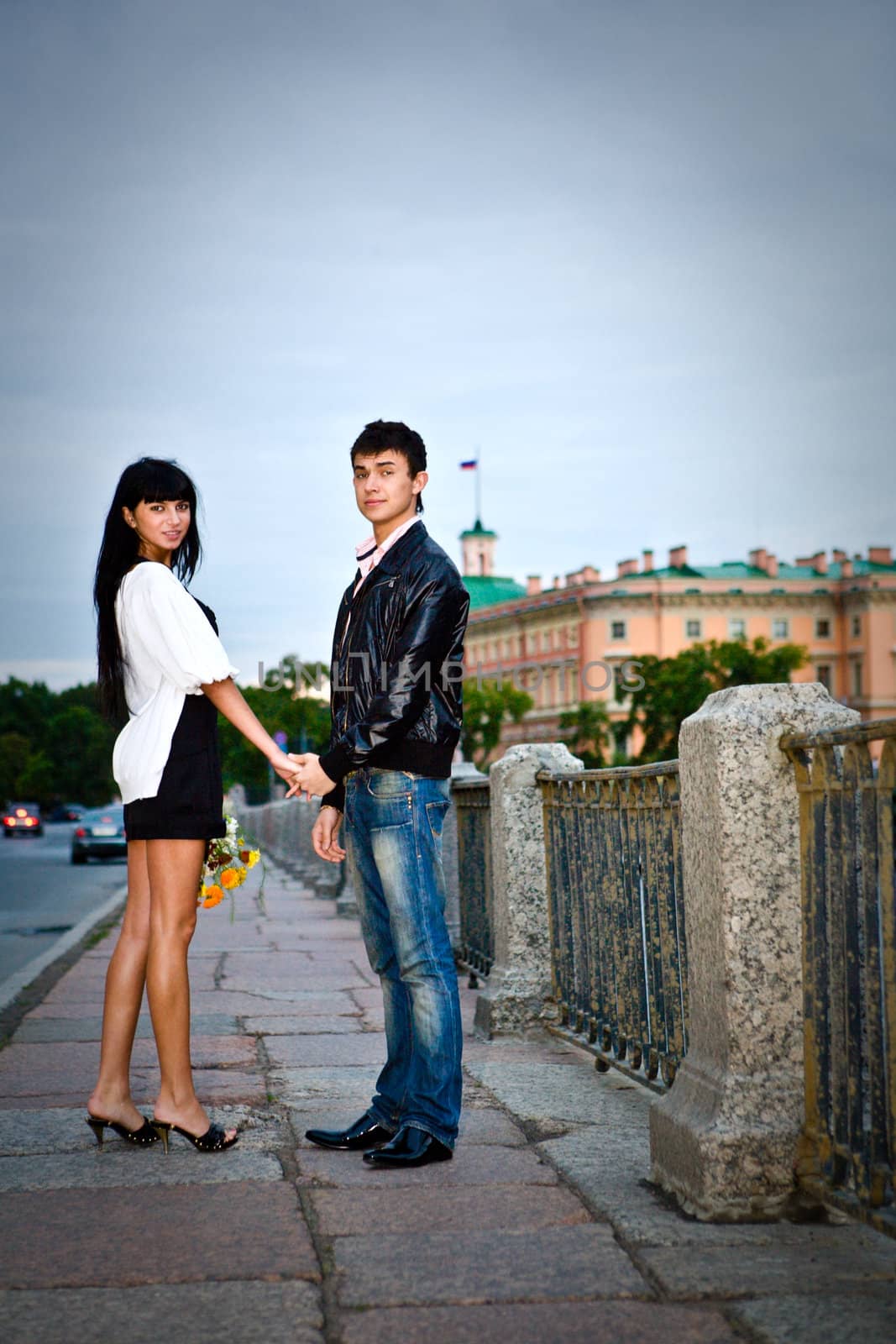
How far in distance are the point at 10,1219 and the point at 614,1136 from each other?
5.40ft

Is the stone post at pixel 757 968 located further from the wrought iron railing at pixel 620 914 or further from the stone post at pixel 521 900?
the stone post at pixel 521 900

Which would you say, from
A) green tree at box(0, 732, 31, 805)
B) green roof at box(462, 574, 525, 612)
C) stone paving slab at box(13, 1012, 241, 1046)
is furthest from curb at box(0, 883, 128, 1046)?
green tree at box(0, 732, 31, 805)

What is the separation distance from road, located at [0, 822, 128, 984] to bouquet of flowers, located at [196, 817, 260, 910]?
5.30 m

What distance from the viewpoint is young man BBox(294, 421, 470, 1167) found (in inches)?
155

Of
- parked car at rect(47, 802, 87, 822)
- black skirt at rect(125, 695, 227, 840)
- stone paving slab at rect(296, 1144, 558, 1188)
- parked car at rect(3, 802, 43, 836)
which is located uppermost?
black skirt at rect(125, 695, 227, 840)

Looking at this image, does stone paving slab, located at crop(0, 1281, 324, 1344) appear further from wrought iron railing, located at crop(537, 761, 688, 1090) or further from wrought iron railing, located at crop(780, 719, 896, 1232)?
wrought iron railing, located at crop(537, 761, 688, 1090)

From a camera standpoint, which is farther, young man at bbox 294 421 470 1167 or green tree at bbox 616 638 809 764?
green tree at bbox 616 638 809 764

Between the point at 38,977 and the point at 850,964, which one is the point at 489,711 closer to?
the point at 38,977

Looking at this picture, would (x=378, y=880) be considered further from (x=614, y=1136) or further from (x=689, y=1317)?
(x=689, y=1317)

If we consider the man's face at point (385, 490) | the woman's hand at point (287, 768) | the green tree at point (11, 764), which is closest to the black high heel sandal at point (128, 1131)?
the woman's hand at point (287, 768)

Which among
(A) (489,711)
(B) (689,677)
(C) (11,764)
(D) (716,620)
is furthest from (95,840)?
(C) (11,764)

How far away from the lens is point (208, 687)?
4.07 m

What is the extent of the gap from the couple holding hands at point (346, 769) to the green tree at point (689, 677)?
75.2 meters

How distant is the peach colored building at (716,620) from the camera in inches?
4040
